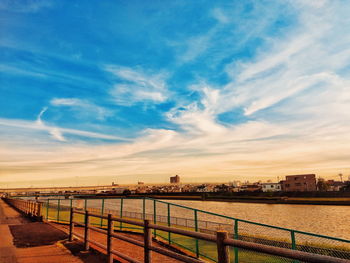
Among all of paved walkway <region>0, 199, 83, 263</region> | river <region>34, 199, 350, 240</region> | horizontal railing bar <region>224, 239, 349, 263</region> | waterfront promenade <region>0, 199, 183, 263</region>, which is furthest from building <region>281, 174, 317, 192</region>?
horizontal railing bar <region>224, 239, 349, 263</region>

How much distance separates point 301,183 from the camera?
11381cm

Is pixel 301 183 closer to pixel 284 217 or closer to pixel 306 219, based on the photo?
pixel 284 217

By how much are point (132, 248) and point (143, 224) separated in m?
6.08

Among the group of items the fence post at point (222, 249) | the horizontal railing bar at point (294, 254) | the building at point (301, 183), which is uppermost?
the horizontal railing bar at point (294, 254)

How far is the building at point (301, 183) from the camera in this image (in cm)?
11238

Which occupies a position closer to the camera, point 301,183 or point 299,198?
point 299,198

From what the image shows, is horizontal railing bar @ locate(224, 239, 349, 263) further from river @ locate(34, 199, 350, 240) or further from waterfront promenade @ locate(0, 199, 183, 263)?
river @ locate(34, 199, 350, 240)

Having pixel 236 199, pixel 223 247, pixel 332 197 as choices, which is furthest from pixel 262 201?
pixel 223 247

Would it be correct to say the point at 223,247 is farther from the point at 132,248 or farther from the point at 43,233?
the point at 43,233

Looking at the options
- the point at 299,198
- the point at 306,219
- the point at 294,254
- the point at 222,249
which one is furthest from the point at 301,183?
the point at 294,254

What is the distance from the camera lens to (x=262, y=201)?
94.0 meters

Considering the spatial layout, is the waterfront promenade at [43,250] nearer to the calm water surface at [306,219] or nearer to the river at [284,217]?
the river at [284,217]

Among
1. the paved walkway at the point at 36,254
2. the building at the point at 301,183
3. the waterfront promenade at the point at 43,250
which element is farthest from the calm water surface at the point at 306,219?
the building at the point at 301,183

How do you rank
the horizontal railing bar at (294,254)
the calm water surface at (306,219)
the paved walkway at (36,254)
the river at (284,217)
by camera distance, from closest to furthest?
1. the horizontal railing bar at (294,254)
2. the paved walkway at (36,254)
3. the river at (284,217)
4. the calm water surface at (306,219)
